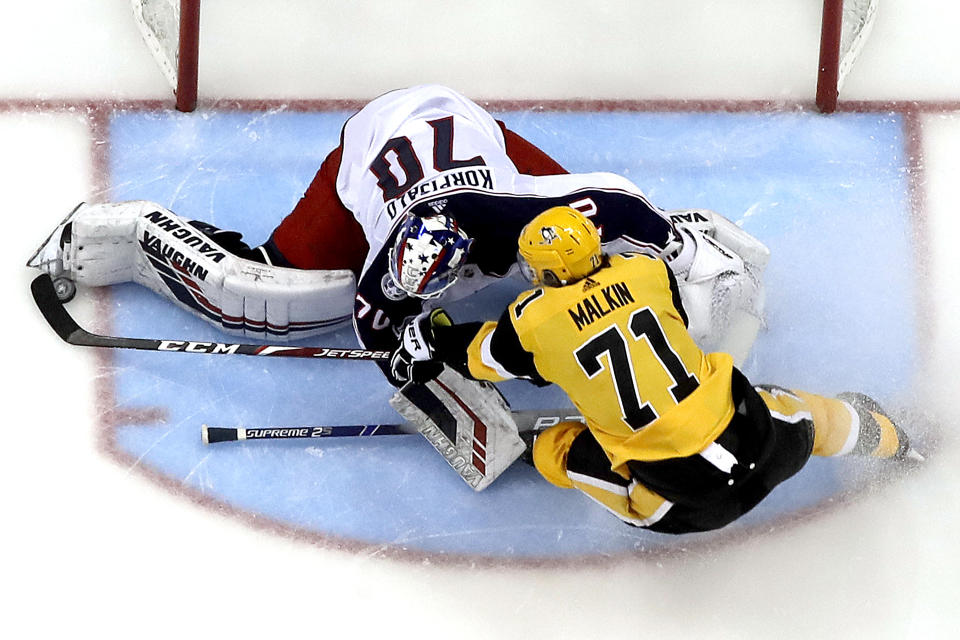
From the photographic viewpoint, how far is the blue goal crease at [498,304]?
14.0 ft

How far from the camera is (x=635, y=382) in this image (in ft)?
11.7

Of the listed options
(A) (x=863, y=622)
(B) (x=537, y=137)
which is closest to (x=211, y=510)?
(B) (x=537, y=137)

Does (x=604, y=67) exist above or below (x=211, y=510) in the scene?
above

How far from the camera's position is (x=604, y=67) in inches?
199

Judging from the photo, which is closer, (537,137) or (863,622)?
(863,622)

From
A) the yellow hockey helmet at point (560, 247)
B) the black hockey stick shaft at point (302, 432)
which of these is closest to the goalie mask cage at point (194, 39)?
the black hockey stick shaft at point (302, 432)

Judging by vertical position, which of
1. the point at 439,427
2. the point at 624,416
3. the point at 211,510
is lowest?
the point at 211,510

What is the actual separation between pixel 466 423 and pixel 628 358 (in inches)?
33.5

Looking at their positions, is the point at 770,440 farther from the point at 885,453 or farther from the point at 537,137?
the point at 537,137

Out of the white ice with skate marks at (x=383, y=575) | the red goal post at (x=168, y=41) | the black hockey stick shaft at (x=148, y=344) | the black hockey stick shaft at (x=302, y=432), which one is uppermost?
the red goal post at (x=168, y=41)

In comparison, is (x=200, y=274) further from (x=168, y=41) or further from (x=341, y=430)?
(x=168, y=41)

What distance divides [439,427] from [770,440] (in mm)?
1133

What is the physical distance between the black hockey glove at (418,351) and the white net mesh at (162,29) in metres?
1.52

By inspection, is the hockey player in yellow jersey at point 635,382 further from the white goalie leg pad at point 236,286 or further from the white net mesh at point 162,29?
the white net mesh at point 162,29
